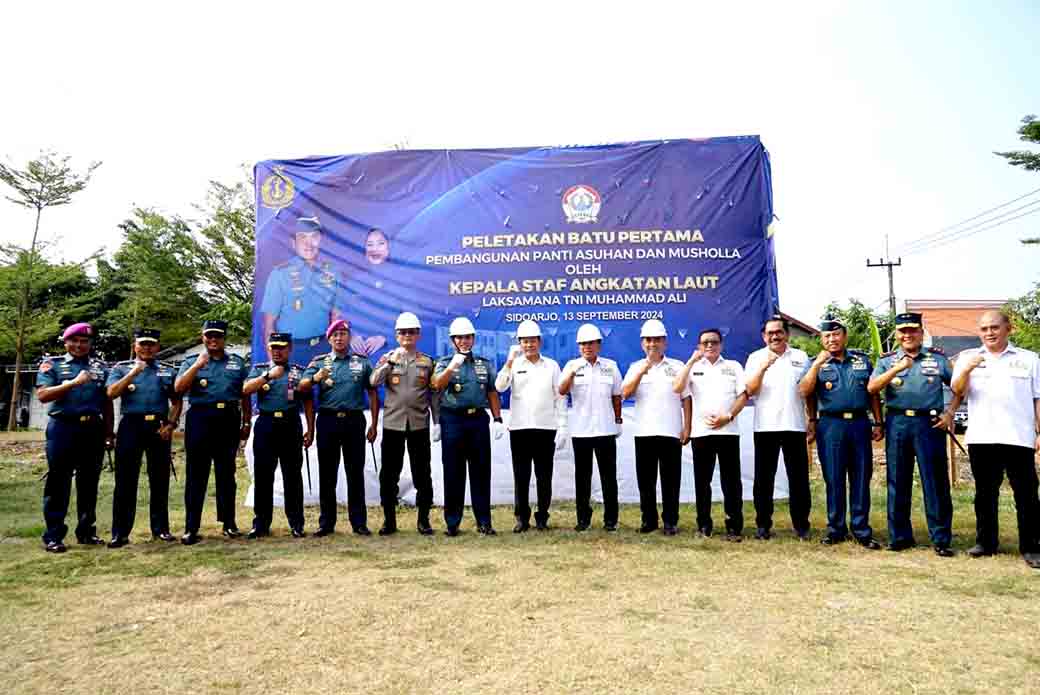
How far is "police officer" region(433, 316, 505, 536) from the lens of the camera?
5020 millimetres

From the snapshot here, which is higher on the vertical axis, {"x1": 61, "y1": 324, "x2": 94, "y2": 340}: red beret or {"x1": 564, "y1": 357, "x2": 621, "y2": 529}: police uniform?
{"x1": 61, "y1": 324, "x2": 94, "y2": 340}: red beret

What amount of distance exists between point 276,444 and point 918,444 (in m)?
4.01

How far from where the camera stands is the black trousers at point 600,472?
5055mm

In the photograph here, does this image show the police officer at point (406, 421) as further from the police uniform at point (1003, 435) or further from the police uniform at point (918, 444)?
the police uniform at point (1003, 435)

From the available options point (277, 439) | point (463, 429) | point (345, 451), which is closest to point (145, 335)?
point (277, 439)

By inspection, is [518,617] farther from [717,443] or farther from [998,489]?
[998,489]

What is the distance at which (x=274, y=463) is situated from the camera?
16.8 ft

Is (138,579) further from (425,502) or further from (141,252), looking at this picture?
(141,252)

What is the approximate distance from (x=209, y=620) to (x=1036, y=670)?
3068 millimetres

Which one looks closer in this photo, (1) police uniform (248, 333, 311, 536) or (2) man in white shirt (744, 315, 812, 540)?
(2) man in white shirt (744, 315, 812, 540)

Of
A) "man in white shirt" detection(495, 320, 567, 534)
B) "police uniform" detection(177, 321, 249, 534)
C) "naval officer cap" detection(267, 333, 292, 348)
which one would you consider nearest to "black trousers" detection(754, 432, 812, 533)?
"man in white shirt" detection(495, 320, 567, 534)

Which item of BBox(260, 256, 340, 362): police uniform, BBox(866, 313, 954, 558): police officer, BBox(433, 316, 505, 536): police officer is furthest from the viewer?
BBox(260, 256, 340, 362): police uniform

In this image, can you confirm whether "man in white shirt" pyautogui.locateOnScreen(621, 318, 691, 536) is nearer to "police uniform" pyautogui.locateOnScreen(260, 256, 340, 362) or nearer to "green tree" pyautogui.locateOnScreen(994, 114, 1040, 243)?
"police uniform" pyautogui.locateOnScreen(260, 256, 340, 362)

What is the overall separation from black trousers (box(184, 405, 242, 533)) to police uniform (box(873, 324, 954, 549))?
13.5 feet
